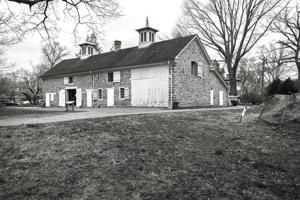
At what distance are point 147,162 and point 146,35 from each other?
859 inches

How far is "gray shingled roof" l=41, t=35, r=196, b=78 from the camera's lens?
2183cm

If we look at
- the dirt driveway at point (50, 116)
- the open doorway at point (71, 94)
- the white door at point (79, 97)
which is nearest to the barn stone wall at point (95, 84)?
the white door at point (79, 97)

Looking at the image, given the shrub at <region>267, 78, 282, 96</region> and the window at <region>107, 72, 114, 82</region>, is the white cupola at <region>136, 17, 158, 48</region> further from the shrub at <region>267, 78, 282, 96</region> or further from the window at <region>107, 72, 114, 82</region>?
the shrub at <region>267, 78, 282, 96</region>

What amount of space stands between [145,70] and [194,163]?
1694cm

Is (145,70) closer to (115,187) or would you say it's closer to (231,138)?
(231,138)

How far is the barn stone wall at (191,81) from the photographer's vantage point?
69.6 ft

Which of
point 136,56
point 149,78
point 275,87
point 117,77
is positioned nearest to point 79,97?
point 117,77

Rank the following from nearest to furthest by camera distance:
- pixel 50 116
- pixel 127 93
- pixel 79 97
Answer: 1. pixel 50 116
2. pixel 127 93
3. pixel 79 97

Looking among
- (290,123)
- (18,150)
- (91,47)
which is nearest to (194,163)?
(18,150)

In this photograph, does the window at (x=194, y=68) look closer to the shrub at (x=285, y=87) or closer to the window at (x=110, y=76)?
the window at (x=110, y=76)

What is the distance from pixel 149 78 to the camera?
2211 cm

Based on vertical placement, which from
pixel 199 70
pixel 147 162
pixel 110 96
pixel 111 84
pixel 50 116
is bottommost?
pixel 147 162

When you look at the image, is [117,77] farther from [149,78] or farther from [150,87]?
[150,87]

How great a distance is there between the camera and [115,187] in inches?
192
